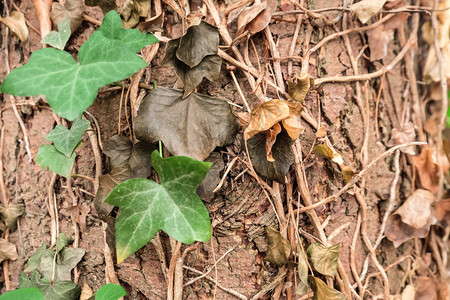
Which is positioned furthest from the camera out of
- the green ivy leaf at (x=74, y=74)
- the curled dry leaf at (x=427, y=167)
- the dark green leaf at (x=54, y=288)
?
the curled dry leaf at (x=427, y=167)

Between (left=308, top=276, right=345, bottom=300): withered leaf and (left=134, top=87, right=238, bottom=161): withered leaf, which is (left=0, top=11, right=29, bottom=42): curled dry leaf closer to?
(left=134, top=87, right=238, bottom=161): withered leaf

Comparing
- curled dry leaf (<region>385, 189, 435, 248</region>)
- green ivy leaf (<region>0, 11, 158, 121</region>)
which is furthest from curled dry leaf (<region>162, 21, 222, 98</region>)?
curled dry leaf (<region>385, 189, 435, 248</region>)

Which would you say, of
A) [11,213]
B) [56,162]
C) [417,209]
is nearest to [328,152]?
[417,209]

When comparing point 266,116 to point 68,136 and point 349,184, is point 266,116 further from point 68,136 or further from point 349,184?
point 68,136

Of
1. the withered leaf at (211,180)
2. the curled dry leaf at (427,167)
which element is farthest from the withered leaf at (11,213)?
the curled dry leaf at (427,167)

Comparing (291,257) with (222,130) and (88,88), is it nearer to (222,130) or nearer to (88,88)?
(222,130)

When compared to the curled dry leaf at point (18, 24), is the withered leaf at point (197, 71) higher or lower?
lower

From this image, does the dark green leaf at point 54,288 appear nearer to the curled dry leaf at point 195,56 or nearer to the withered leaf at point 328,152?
the curled dry leaf at point 195,56
